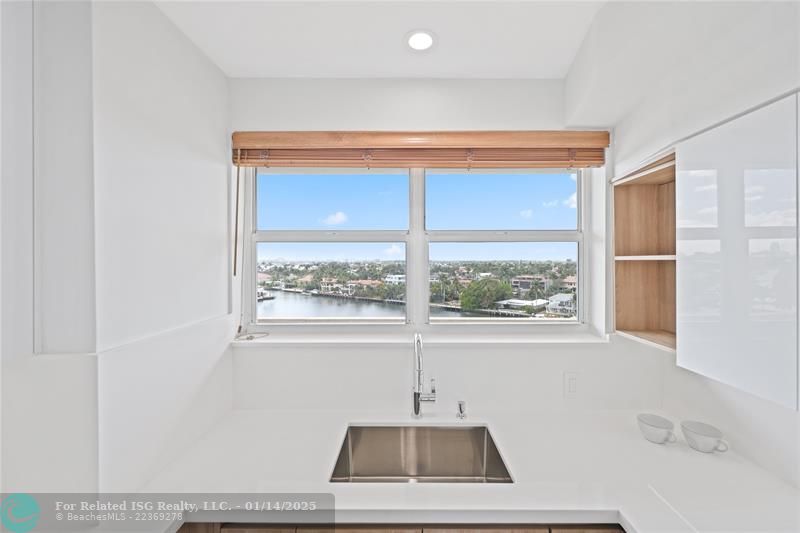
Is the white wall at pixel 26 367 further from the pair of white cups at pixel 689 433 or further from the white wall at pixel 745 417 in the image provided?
the white wall at pixel 745 417

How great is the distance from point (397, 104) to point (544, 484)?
5.45ft

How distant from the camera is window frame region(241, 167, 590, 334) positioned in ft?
6.58

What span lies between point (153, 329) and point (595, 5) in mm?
1893

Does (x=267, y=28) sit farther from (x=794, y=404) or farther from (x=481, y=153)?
(x=794, y=404)

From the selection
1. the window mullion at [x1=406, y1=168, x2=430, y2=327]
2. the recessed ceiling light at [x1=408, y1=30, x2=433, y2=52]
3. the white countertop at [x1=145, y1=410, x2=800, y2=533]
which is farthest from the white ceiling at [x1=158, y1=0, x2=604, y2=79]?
the white countertop at [x1=145, y1=410, x2=800, y2=533]

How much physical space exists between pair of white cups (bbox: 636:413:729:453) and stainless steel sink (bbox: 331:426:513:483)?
0.60m

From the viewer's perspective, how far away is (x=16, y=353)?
3.15ft

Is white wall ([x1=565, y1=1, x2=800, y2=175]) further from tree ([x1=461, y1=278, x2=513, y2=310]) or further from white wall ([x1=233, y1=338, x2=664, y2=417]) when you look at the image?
white wall ([x1=233, y1=338, x2=664, y2=417])

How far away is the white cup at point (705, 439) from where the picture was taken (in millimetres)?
1353

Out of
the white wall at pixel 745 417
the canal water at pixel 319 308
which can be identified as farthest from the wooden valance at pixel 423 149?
the white wall at pixel 745 417

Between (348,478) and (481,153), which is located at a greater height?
(481,153)

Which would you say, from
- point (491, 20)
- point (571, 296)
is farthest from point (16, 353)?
point (571, 296)

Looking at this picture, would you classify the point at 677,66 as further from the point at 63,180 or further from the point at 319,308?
the point at 63,180

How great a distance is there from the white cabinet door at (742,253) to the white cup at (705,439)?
1.42ft
